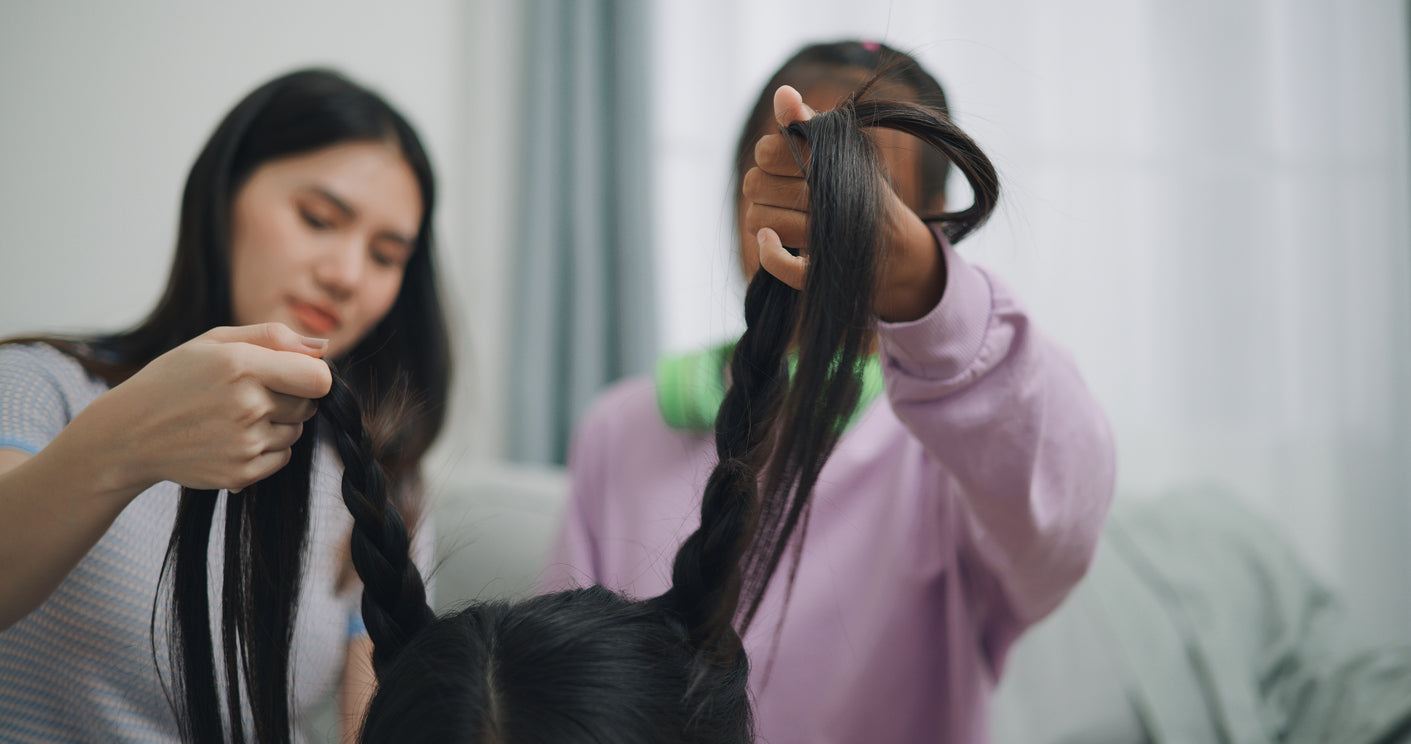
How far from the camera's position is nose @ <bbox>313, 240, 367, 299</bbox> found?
0.86m

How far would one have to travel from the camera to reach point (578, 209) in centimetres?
190

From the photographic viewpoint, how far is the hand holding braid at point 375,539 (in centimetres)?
41

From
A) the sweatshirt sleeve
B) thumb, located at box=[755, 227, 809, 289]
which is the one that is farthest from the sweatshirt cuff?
thumb, located at box=[755, 227, 809, 289]

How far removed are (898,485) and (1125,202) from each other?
1.43 m

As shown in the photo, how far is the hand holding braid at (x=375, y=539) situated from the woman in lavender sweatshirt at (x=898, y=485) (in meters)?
0.16

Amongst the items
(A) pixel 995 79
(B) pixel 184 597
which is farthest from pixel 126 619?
(A) pixel 995 79

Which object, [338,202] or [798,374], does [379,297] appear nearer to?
[338,202]

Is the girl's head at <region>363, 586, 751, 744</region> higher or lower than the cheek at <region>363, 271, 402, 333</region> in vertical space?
lower

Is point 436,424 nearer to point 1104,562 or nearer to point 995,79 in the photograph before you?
point 1104,562

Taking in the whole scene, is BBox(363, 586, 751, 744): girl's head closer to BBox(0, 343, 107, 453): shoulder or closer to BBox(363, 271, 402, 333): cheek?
BBox(0, 343, 107, 453): shoulder

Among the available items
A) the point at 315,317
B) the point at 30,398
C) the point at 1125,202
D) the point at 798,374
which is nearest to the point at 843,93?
the point at 798,374

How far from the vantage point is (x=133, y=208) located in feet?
3.62

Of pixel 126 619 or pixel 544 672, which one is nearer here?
pixel 544 672

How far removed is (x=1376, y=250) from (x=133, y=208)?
96.8 inches
